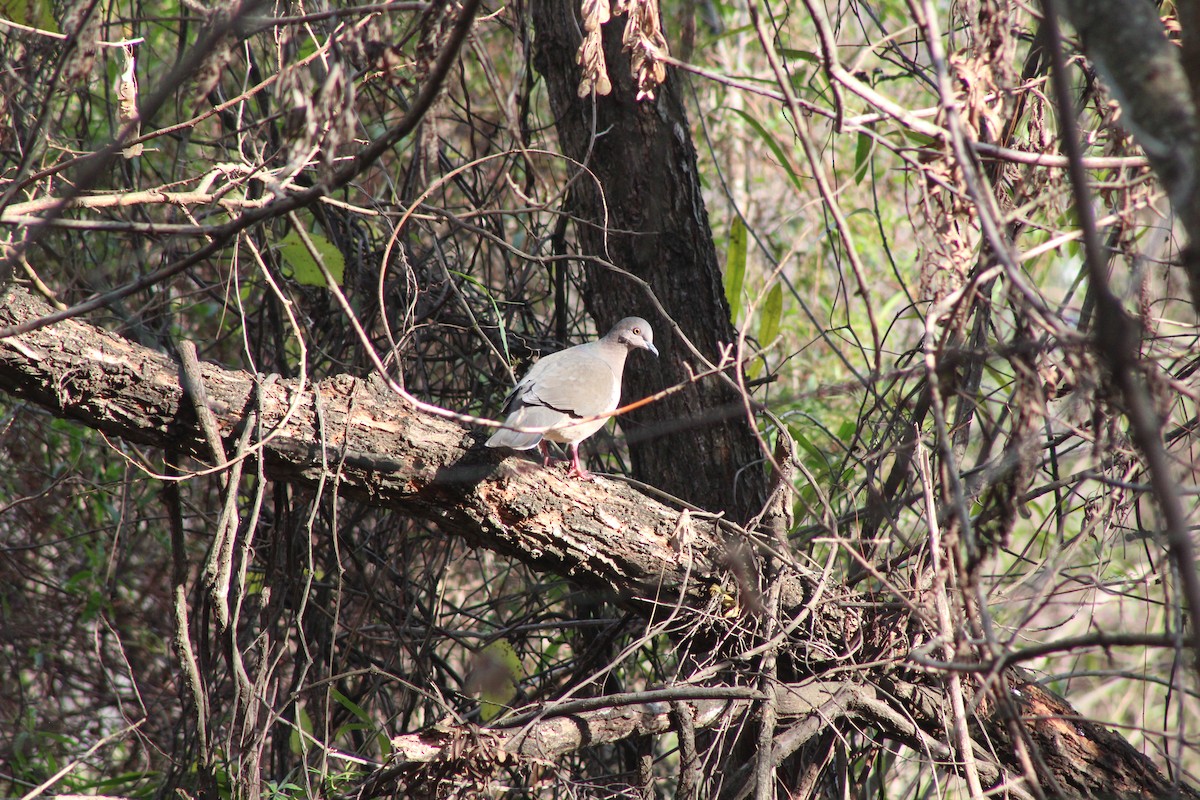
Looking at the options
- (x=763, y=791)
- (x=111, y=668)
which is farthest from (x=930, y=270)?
(x=111, y=668)

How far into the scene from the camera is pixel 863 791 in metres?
3.68

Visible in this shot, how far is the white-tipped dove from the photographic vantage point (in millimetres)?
3154

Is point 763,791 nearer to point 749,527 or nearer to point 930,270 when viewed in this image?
point 749,527

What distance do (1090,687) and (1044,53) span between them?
6776 mm

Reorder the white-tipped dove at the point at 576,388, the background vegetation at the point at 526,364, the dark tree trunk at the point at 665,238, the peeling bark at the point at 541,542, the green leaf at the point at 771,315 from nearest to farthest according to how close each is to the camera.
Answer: the background vegetation at the point at 526,364 < the peeling bark at the point at 541,542 < the white-tipped dove at the point at 576,388 < the dark tree trunk at the point at 665,238 < the green leaf at the point at 771,315

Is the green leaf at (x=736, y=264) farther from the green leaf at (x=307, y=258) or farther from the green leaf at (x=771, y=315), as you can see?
the green leaf at (x=307, y=258)

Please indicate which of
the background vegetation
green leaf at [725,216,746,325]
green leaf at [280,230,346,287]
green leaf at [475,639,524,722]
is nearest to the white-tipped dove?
the background vegetation

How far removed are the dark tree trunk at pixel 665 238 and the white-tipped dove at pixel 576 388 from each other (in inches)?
5.8

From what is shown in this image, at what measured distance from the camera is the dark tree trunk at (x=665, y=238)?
368 cm

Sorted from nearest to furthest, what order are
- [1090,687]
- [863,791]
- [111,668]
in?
[863,791] < [111,668] < [1090,687]

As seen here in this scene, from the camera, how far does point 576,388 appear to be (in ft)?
11.2

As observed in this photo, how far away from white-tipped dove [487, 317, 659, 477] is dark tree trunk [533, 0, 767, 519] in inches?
5.8

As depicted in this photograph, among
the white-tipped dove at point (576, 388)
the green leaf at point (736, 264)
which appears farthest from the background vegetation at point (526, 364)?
the white-tipped dove at point (576, 388)

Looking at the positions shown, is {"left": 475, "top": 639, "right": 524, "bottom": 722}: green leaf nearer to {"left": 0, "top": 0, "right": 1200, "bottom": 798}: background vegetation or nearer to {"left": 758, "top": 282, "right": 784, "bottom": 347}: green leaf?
{"left": 0, "top": 0, "right": 1200, "bottom": 798}: background vegetation
